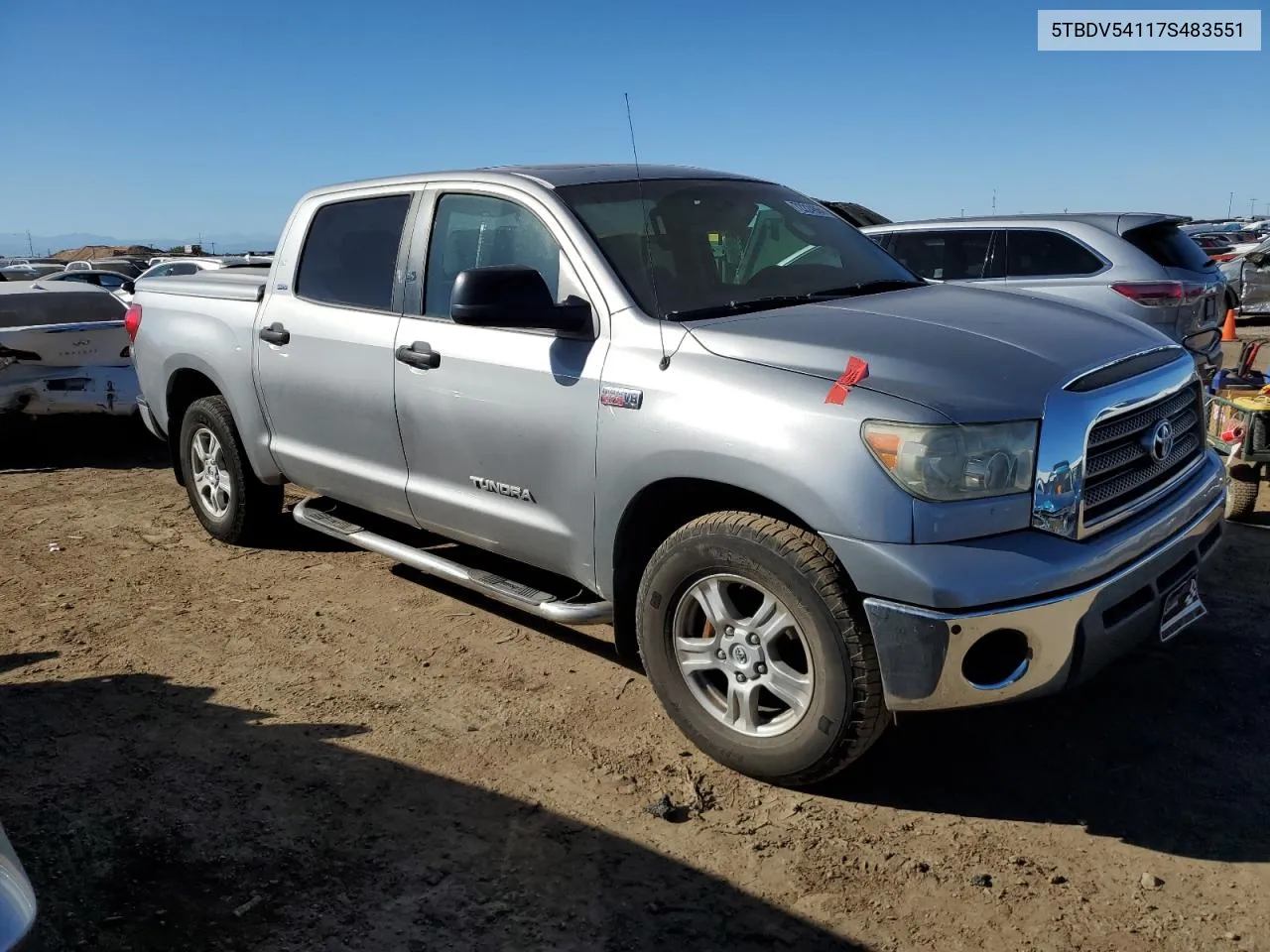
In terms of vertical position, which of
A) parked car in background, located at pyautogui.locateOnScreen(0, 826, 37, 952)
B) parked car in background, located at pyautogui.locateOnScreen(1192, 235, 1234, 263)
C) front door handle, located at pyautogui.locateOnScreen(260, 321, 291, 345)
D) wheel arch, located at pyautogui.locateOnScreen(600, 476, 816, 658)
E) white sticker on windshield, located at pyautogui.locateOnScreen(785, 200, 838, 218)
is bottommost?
parked car in background, located at pyautogui.locateOnScreen(0, 826, 37, 952)

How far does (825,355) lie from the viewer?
3.22m

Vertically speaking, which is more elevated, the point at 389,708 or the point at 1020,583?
the point at 1020,583

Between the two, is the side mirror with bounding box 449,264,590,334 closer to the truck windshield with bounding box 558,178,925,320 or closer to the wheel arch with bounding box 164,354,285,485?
the truck windshield with bounding box 558,178,925,320

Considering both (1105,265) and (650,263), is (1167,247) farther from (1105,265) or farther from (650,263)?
(650,263)

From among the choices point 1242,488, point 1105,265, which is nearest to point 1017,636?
point 1242,488

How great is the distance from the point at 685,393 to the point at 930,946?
1.72 m

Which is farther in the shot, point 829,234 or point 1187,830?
point 829,234

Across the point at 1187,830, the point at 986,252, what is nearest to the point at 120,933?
the point at 1187,830

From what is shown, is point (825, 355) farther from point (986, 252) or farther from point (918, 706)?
point (986, 252)

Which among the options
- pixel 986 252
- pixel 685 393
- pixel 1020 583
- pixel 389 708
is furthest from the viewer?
pixel 986 252

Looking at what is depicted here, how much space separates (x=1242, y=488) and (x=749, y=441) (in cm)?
422

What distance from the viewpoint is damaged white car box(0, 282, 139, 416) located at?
8305mm

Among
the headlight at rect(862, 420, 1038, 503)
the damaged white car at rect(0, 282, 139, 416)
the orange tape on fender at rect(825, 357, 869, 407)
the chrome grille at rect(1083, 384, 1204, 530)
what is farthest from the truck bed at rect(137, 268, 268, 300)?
the chrome grille at rect(1083, 384, 1204, 530)

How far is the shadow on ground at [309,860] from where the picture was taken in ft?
9.04
